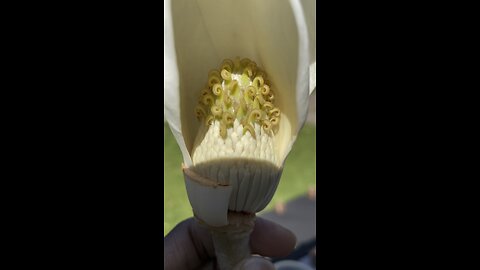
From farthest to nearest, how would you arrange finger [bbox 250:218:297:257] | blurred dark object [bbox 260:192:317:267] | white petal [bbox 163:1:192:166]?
1. blurred dark object [bbox 260:192:317:267]
2. finger [bbox 250:218:297:257]
3. white petal [bbox 163:1:192:166]

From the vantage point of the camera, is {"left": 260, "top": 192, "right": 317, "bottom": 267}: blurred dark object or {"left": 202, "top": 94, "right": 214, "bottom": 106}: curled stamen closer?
{"left": 202, "top": 94, "right": 214, "bottom": 106}: curled stamen

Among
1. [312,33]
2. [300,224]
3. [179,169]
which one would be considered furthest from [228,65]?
[300,224]

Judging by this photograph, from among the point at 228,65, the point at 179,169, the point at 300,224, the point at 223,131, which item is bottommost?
the point at 300,224

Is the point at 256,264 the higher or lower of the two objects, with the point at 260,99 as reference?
lower

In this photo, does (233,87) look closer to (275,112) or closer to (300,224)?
(275,112)

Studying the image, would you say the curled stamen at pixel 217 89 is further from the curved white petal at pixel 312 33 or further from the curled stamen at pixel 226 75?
the curved white petal at pixel 312 33

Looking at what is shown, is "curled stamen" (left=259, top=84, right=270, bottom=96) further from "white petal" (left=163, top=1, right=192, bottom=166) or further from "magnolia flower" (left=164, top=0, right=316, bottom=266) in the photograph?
"white petal" (left=163, top=1, right=192, bottom=166)

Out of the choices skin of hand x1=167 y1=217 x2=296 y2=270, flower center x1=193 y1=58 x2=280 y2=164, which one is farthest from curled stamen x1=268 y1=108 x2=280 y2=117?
skin of hand x1=167 y1=217 x2=296 y2=270
